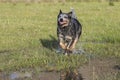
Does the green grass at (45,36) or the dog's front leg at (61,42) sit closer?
the green grass at (45,36)

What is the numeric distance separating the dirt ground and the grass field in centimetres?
35

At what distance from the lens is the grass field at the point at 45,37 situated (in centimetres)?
976

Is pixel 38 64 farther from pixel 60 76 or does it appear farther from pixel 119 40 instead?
pixel 119 40

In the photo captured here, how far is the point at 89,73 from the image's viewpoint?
28.0 ft

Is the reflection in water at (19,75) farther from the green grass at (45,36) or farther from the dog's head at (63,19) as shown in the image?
the dog's head at (63,19)

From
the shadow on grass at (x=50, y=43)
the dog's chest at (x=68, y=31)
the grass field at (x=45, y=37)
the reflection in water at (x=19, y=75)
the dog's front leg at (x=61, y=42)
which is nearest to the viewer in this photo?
the reflection in water at (x=19, y=75)

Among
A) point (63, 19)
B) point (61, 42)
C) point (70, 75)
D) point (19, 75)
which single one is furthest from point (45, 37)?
point (70, 75)

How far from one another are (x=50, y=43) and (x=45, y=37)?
3.88 ft

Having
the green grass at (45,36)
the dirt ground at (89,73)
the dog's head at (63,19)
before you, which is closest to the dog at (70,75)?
the dirt ground at (89,73)

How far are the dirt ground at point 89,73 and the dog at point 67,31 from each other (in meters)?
1.05

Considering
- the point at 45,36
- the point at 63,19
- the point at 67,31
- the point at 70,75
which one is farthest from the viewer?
Answer: the point at 45,36

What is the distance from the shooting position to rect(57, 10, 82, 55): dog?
32.8 ft

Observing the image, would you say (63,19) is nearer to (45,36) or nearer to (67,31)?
(67,31)

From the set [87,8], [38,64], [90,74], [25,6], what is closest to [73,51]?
[38,64]
